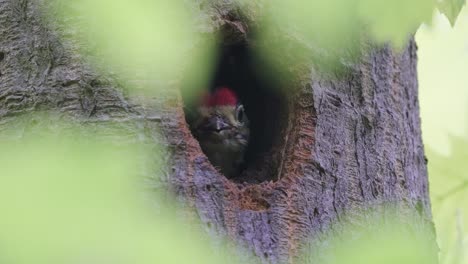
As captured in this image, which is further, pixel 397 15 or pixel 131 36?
pixel 397 15

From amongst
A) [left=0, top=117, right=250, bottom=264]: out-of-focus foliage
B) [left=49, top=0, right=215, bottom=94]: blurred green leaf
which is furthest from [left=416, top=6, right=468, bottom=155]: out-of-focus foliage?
[left=0, top=117, right=250, bottom=264]: out-of-focus foliage

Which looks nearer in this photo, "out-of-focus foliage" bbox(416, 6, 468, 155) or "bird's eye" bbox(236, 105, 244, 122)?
"bird's eye" bbox(236, 105, 244, 122)

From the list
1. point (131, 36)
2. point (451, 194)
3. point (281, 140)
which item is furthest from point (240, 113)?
point (131, 36)

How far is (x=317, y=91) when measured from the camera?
2.33 m

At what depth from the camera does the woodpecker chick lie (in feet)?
10.0

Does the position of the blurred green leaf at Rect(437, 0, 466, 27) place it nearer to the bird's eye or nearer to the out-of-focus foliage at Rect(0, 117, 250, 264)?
the out-of-focus foliage at Rect(0, 117, 250, 264)

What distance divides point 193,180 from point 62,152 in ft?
0.99

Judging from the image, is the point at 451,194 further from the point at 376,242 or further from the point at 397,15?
the point at 397,15

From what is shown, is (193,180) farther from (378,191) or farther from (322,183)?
(378,191)

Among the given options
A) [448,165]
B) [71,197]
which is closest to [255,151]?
[448,165]

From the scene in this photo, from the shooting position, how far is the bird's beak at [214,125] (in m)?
3.06

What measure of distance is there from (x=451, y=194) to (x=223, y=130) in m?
0.83

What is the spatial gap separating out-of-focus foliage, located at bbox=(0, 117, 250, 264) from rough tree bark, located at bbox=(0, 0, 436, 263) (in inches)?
2.6

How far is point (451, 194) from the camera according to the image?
307 centimetres
